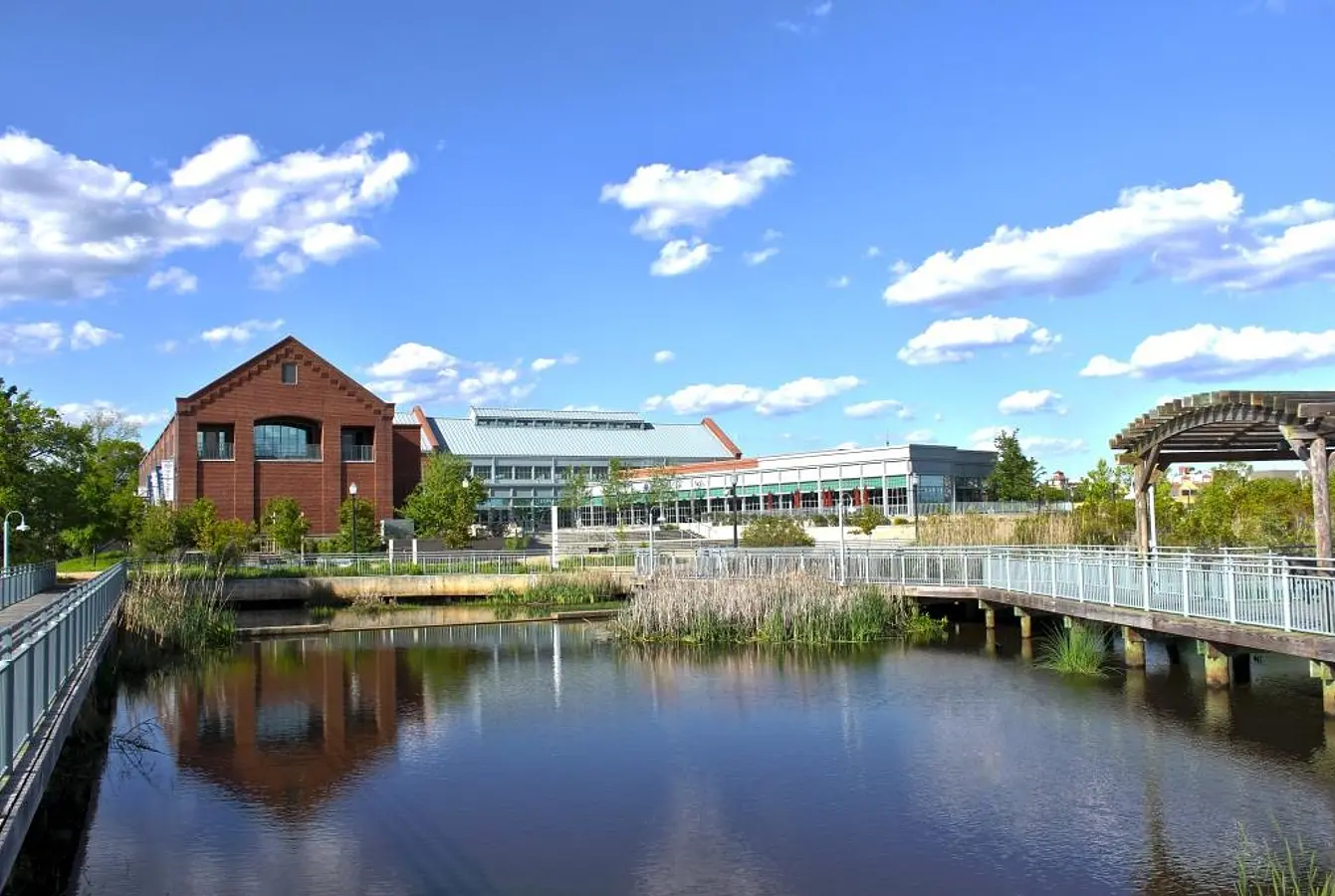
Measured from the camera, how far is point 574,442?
89.8 metres

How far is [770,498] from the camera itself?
74.1 metres

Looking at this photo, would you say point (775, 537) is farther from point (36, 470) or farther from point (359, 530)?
point (36, 470)

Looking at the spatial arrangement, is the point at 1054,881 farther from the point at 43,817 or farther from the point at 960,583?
the point at 960,583

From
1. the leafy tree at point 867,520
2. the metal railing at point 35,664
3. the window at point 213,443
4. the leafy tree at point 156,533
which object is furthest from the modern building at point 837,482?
the metal railing at point 35,664

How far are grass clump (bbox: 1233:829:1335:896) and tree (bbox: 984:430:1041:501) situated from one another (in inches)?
2167

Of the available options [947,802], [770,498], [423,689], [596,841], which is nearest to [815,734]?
[947,802]

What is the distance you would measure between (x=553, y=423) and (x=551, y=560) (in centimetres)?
5627

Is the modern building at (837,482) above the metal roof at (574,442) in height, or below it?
below

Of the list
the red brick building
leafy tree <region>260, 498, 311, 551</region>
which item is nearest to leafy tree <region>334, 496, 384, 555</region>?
leafy tree <region>260, 498, 311, 551</region>

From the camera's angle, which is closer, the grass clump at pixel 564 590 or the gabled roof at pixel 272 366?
the grass clump at pixel 564 590

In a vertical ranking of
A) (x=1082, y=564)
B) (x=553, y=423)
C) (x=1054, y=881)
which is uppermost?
(x=553, y=423)

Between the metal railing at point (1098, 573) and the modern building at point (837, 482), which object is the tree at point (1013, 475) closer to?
the modern building at point (837, 482)

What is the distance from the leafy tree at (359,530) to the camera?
48.5 metres

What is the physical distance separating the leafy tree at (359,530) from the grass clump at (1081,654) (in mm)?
29734
